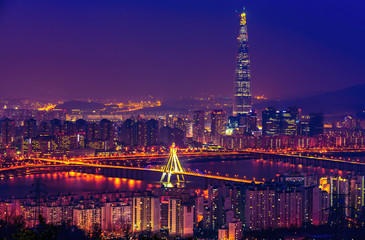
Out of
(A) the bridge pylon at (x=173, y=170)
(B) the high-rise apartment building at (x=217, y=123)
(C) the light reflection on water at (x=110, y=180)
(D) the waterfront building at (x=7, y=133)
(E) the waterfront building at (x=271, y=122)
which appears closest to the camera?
(C) the light reflection on water at (x=110, y=180)

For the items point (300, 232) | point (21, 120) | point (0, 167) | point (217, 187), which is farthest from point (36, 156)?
point (300, 232)

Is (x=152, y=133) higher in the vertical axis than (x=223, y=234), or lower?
higher

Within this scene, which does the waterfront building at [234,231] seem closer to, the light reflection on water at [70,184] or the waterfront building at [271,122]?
the light reflection on water at [70,184]

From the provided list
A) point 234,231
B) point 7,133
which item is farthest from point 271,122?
point 234,231

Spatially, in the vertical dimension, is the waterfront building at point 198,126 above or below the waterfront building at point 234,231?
above

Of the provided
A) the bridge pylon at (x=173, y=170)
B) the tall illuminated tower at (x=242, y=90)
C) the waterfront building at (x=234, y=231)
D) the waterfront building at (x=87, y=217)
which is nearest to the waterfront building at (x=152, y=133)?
the bridge pylon at (x=173, y=170)

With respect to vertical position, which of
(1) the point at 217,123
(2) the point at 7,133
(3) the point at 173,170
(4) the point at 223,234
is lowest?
(4) the point at 223,234

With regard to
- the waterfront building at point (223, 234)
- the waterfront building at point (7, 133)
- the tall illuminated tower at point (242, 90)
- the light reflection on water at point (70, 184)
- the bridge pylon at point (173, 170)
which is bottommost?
the waterfront building at point (223, 234)

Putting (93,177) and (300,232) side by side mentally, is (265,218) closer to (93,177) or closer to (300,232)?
(300,232)

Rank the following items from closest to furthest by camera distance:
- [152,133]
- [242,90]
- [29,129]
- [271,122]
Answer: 1. [29,129]
2. [152,133]
3. [271,122]
4. [242,90]

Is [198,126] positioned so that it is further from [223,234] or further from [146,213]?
[223,234]

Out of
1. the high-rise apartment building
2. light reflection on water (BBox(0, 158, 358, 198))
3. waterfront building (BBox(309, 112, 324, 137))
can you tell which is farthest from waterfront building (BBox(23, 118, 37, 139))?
waterfront building (BBox(309, 112, 324, 137))
